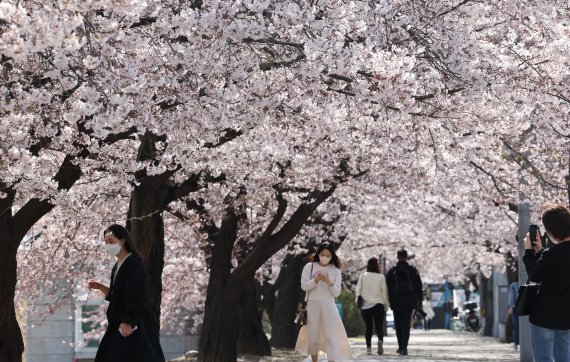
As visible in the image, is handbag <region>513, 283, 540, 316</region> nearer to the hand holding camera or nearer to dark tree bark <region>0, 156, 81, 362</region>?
the hand holding camera

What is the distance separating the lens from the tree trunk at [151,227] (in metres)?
16.4

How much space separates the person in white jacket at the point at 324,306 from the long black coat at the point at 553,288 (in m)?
6.49

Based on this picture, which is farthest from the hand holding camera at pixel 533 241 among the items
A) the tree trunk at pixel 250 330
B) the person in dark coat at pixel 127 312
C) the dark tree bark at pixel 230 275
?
the tree trunk at pixel 250 330

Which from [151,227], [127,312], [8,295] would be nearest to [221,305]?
[151,227]

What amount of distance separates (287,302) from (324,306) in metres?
14.7

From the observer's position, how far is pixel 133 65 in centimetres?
1015

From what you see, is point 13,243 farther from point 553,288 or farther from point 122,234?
point 553,288

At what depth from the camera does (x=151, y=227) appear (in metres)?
17.1

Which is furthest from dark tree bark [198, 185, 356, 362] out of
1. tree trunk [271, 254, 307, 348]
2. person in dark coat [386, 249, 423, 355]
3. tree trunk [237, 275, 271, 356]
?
tree trunk [271, 254, 307, 348]

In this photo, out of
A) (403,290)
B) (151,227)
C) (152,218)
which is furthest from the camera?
(403,290)

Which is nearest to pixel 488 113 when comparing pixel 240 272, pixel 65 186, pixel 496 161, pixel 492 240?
pixel 65 186

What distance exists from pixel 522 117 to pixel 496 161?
498cm

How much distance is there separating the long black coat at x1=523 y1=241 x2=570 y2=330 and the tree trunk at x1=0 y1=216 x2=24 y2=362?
585cm

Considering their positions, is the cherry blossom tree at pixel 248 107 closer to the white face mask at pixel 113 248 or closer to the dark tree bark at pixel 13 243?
the dark tree bark at pixel 13 243
